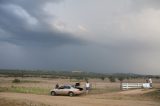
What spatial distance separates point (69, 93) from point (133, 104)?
Result: 44.3 ft

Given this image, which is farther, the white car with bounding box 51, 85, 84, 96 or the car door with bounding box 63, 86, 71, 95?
the car door with bounding box 63, 86, 71, 95

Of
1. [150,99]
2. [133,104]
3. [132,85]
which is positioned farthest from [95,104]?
[132,85]

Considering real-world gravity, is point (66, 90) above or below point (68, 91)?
above

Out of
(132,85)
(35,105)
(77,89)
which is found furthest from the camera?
(132,85)

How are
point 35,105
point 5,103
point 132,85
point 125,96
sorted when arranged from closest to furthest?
point 35,105
point 5,103
point 125,96
point 132,85

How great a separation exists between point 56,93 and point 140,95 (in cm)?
1173

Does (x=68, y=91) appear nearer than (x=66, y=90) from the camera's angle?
Yes

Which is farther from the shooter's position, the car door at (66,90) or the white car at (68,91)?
the car door at (66,90)

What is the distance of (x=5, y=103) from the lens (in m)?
31.4

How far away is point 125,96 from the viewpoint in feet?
122

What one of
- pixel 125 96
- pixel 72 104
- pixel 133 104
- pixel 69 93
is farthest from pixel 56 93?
pixel 133 104

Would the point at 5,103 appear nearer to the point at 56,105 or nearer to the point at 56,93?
the point at 56,105

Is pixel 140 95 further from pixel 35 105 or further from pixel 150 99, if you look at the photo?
pixel 35 105

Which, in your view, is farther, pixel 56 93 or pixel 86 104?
pixel 56 93
